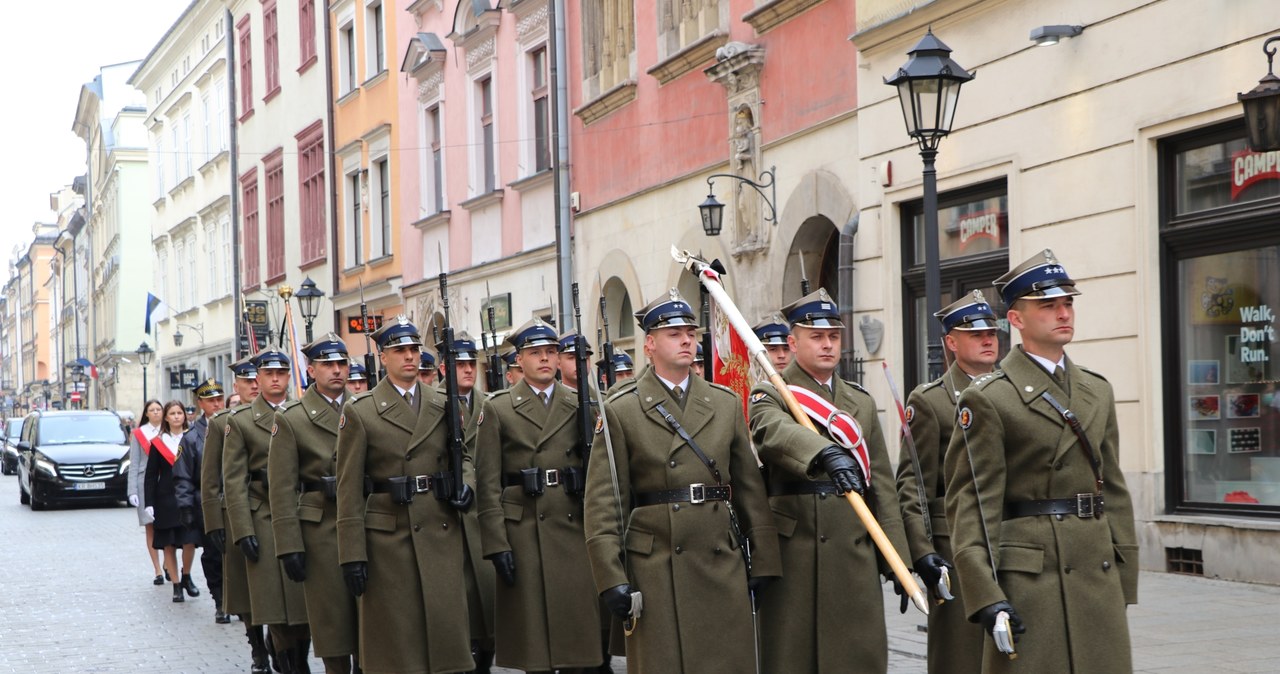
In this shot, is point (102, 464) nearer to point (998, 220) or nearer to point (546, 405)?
point (998, 220)

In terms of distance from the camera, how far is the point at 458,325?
3033cm

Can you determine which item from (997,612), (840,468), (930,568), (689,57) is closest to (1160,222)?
(930,568)

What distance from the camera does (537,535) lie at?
30.6ft

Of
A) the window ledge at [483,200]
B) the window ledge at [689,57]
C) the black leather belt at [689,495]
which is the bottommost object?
the black leather belt at [689,495]

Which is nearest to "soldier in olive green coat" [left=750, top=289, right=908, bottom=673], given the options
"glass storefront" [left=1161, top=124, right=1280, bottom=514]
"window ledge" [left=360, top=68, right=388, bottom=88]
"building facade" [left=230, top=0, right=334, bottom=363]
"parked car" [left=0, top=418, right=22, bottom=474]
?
"glass storefront" [left=1161, top=124, right=1280, bottom=514]

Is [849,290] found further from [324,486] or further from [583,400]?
[324,486]

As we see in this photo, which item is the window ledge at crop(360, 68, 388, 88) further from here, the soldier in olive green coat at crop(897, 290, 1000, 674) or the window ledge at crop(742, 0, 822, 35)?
the soldier in olive green coat at crop(897, 290, 1000, 674)

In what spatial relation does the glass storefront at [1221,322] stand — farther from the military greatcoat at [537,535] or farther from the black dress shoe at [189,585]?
the black dress shoe at [189,585]

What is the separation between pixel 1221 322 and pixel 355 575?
23.3 ft

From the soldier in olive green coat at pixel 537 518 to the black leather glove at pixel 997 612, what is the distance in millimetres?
3606

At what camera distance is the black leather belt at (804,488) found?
7172mm

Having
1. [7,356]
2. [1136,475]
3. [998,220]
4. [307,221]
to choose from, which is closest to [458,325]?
[307,221]

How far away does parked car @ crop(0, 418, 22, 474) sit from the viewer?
1748 inches

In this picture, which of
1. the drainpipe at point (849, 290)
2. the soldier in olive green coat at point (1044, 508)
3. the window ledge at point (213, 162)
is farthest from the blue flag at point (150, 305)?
the soldier in olive green coat at point (1044, 508)
